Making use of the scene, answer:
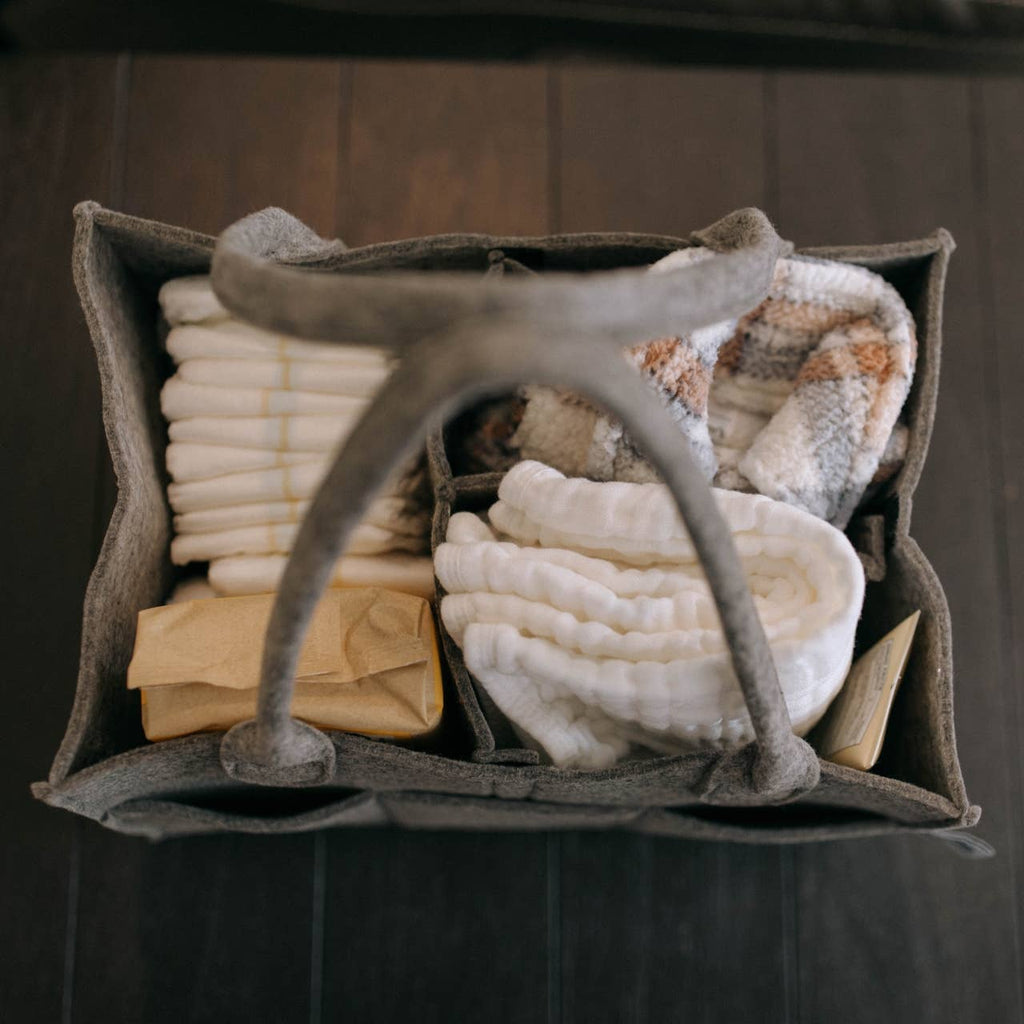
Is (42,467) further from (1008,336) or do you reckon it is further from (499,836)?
(1008,336)

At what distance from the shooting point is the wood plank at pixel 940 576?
1028mm

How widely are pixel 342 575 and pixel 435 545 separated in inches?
3.7

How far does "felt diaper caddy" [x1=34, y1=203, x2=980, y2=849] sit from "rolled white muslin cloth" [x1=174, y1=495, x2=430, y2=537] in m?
0.04

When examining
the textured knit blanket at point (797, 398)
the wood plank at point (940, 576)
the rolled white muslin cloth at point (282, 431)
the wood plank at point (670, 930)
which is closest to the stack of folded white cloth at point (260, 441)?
the rolled white muslin cloth at point (282, 431)

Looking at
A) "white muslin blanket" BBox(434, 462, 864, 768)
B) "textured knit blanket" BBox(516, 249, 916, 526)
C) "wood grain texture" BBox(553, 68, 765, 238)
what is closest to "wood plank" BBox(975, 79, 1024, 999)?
"wood grain texture" BBox(553, 68, 765, 238)

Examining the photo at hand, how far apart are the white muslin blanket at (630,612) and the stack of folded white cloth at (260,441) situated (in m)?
0.10

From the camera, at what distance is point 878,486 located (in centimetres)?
80

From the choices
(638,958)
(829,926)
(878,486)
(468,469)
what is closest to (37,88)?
(468,469)

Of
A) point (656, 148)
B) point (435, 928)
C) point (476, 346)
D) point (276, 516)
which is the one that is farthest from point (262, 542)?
point (656, 148)

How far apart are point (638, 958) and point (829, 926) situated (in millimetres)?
233

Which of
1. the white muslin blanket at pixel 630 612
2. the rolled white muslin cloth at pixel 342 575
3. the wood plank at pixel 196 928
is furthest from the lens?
the wood plank at pixel 196 928

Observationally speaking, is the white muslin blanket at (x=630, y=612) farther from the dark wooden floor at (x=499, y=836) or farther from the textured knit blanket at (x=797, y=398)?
the dark wooden floor at (x=499, y=836)

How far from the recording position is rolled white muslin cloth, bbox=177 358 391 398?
76 cm

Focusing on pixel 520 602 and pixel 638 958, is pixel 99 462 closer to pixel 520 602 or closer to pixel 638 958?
pixel 520 602
